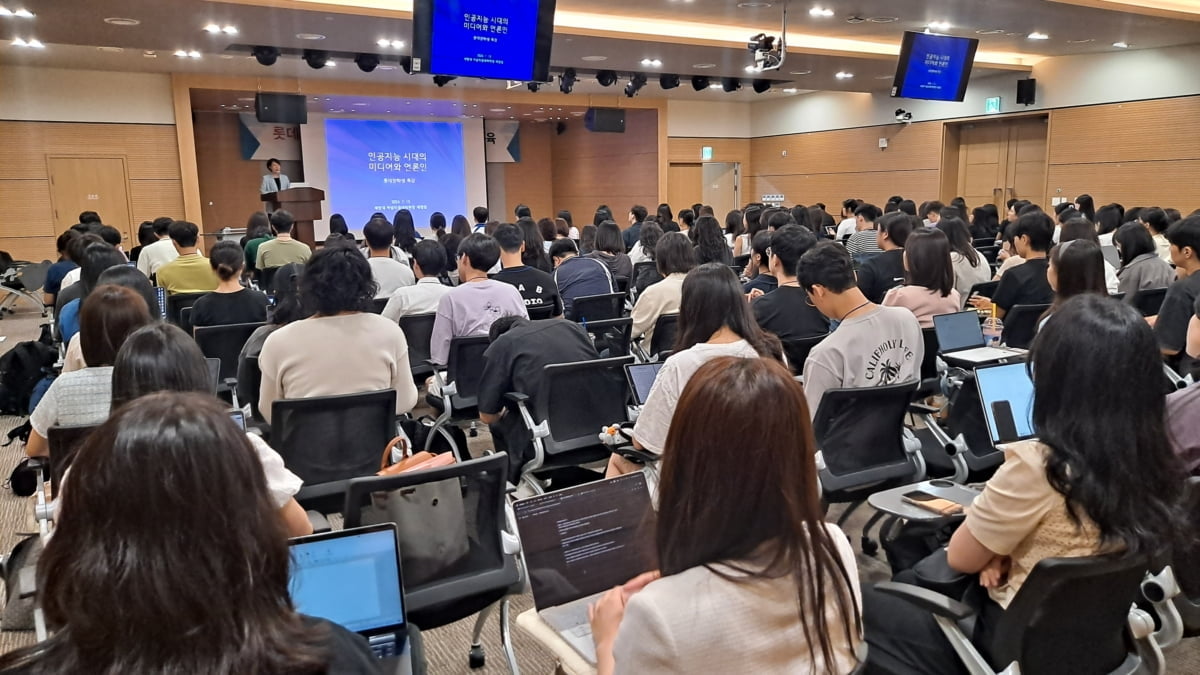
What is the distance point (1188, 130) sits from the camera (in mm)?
10484

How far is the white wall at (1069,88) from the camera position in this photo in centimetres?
1051

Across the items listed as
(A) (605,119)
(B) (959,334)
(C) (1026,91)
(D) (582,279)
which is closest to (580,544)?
(B) (959,334)

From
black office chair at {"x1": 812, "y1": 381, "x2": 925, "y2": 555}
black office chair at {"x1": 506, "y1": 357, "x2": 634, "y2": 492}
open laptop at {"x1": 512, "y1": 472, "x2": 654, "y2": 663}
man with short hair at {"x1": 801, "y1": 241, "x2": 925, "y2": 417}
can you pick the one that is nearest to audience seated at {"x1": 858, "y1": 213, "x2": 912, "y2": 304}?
man with short hair at {"x1": 801, "y1": 241, "x2": 925, "y2": 417}

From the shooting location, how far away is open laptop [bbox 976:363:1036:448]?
2674 millimetres

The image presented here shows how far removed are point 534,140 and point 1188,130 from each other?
11.7m

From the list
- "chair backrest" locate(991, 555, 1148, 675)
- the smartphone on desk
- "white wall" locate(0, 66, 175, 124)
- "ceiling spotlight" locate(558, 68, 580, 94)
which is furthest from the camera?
"white wall" locate(0, 66, 175, 124)

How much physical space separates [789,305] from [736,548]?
3050mm

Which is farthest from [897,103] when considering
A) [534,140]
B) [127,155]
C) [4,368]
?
[4,368]

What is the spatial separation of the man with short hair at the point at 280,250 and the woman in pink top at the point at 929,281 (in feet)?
15.8

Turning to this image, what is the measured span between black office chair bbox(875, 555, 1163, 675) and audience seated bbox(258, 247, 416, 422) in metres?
2.07

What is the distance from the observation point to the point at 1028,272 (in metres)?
4.91

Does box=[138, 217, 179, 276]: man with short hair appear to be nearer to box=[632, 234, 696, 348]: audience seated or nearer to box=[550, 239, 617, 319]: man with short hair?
box=[550, 239, 617, 319]: man with short hair

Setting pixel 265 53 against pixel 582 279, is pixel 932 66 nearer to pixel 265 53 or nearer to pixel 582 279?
pixel 582 279

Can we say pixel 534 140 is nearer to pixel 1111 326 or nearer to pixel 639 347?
pixel 639 347
